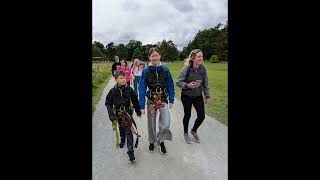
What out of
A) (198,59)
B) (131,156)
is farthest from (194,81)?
(131,156)

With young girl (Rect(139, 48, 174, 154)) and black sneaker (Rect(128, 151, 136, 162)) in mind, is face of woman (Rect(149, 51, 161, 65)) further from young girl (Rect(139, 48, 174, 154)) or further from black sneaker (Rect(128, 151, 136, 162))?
black sneaker (Rect(128, 151, 136, 162))

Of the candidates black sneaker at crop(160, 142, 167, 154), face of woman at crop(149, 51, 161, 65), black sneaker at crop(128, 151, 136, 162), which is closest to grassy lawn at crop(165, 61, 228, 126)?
face of woman at crop(149, 51, 161, 65)

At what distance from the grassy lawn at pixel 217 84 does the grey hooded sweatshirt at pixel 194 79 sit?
0.34ft

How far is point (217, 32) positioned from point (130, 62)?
1537mm

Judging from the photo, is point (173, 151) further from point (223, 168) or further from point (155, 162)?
point (223, 168)

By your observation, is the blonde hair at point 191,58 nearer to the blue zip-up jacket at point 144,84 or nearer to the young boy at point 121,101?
the blue zip-up jacket at point 144,84

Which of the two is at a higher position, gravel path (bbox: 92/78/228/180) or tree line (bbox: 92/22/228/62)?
tree line (bbox: 92/22/228/62)

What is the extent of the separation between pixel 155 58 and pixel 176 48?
1.73ft

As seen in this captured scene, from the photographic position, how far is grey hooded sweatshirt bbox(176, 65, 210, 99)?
14.9 ft

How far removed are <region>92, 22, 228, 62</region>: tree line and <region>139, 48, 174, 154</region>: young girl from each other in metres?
0.20

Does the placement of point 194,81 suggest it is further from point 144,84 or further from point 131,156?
point 131,156
